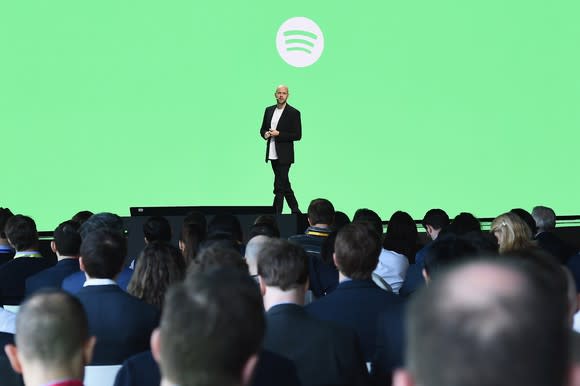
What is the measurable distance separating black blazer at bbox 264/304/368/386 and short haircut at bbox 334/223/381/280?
83 cm

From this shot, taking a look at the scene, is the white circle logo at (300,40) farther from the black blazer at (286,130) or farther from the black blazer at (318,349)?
the black blazer at (318,349)

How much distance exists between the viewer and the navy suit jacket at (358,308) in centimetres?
289

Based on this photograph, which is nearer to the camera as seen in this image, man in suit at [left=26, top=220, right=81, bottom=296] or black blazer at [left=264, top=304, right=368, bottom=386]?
black blazer at [left=264, top=304, right=368, bottom=386]

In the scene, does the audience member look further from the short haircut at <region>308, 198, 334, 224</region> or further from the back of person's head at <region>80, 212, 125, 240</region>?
the back of person's head at <region>80, 212, 125, 240</region>

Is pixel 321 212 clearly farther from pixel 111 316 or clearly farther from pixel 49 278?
pixel 111 316

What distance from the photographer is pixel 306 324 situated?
2.31m

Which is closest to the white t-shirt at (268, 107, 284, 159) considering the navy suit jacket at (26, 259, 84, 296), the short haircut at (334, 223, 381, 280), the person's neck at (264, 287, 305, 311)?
the navy suit jacket at (26, 259, 84, 296)

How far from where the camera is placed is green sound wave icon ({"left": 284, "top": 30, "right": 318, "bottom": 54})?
10.6 m

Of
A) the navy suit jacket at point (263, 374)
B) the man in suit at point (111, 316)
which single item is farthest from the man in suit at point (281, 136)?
the navy suit jacket at point (263, 374)

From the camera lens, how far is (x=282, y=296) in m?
2.50

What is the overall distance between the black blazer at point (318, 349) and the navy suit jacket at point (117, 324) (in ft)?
2.12

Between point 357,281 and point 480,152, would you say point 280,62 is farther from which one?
point 357,281

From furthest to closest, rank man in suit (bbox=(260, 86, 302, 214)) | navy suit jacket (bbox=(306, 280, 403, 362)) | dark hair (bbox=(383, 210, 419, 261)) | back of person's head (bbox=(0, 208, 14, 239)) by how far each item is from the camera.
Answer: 1. man in suit (bbox=(260, 86, 302, 214))
2. back of person's head (bbox=(0, 208, 14, 239))
3. dark hair (bbox=(383, 210, 419, 261))
4. navy suit jacket (bbox=(306, 280, 403, 362))

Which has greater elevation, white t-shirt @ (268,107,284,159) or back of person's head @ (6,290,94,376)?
white t-shirt @ (268,107,284,159)
